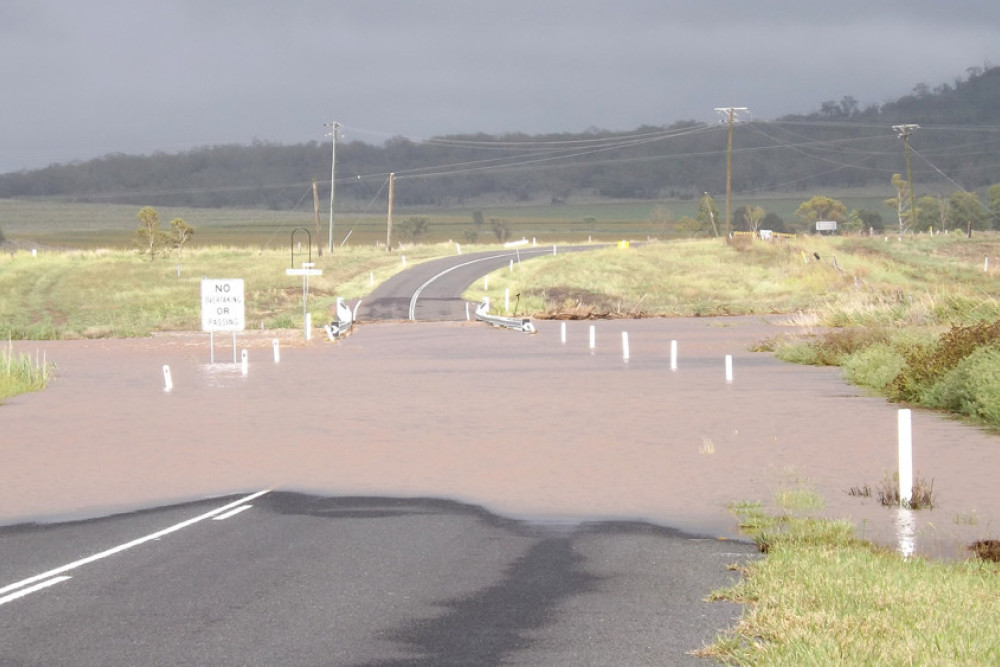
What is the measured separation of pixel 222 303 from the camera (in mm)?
37094

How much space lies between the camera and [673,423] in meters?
21.9

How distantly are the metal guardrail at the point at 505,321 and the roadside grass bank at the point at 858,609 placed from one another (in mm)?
40015

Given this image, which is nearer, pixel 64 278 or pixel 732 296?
pixel 732 296

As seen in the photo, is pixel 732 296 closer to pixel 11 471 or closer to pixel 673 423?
pixel 673 423

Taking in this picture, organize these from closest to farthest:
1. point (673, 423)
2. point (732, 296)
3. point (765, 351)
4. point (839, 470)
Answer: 1. point (839, 470)
2. point (673, 423)
3. point (765, 351)
4. point (732, 296)

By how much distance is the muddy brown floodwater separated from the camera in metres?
14.6

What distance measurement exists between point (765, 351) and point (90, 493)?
88.2ft

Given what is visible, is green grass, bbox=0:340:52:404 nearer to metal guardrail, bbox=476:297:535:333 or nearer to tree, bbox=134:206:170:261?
metal guardrail, bbox=476:297:535:333

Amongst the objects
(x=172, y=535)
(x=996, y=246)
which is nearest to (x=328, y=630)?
(x=172, y=535)

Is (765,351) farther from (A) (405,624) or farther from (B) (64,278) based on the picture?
(B) (64,278)

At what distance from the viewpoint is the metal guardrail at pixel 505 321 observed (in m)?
51.3

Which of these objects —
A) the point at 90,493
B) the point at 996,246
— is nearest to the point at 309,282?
the point at 996,246

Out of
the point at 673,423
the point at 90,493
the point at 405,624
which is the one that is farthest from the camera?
the point at 673,423

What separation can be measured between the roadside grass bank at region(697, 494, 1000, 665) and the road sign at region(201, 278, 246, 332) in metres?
27.6
